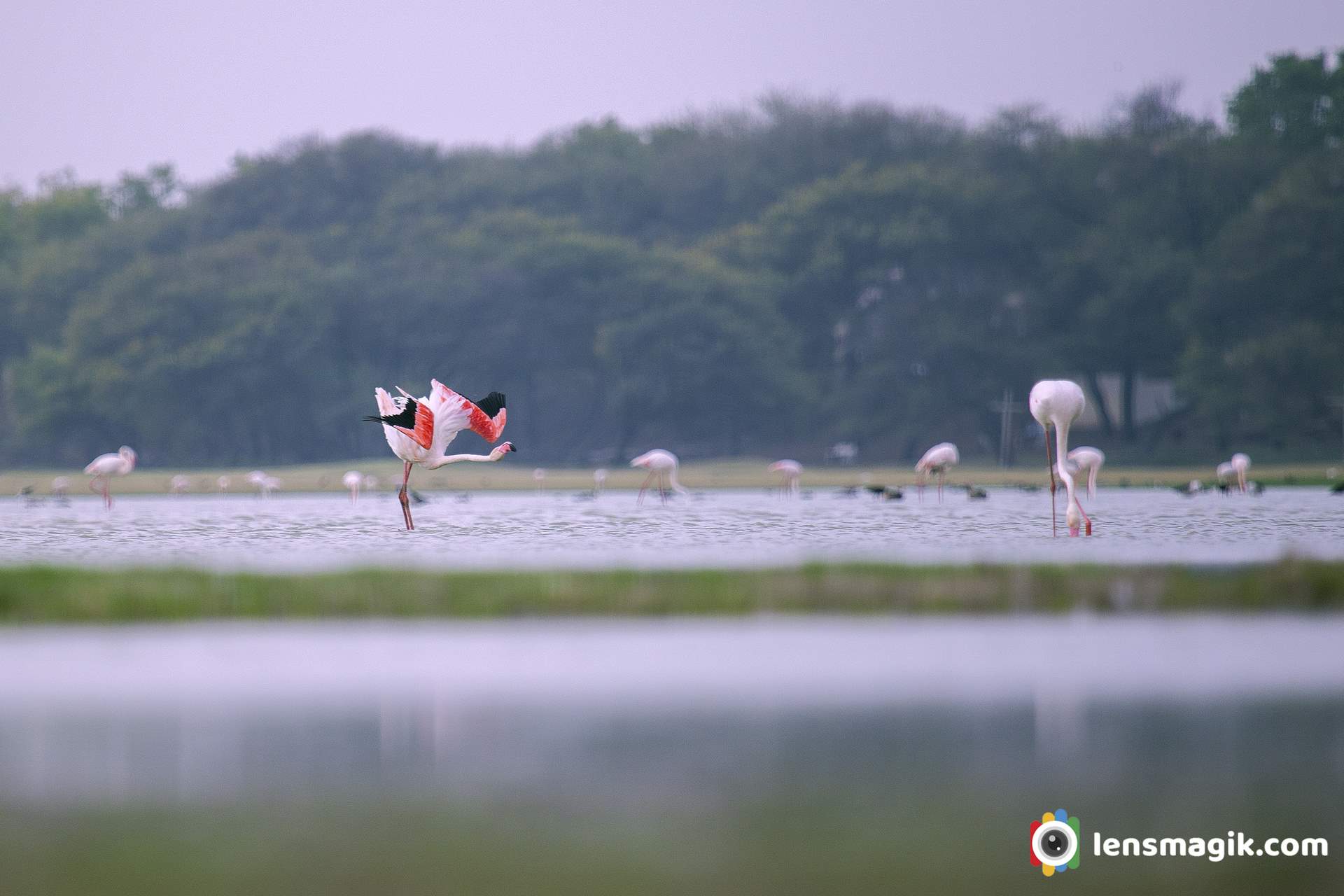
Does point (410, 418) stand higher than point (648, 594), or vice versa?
point (410, 418)

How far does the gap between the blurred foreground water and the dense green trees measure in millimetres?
52083

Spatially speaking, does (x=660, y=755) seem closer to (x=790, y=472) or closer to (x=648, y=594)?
(x=648, y=594)

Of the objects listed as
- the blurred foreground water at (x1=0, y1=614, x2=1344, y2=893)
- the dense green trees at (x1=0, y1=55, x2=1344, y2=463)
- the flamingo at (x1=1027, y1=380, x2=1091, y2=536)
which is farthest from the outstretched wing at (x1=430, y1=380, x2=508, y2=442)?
the dense green trees at (x1=0, y1=55, x2=1344, y2=463)

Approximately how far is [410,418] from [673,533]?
3.47 m

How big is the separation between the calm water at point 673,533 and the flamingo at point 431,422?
3.29 ft

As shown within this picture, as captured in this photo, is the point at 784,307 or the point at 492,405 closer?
the point at 492,405

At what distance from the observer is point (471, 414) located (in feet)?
68.7

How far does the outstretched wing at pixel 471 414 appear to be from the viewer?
2042 cm

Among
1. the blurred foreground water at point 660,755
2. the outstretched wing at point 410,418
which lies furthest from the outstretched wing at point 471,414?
the blurred foreground water at point 660,755

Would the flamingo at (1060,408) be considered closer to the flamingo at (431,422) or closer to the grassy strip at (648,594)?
the flamingo at (431,422)

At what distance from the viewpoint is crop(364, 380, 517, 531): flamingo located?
64.5 feet

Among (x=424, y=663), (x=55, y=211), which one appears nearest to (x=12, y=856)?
(x=424, y=663)

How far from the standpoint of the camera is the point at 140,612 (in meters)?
10.9

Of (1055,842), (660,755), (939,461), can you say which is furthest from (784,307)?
(1055,842)
